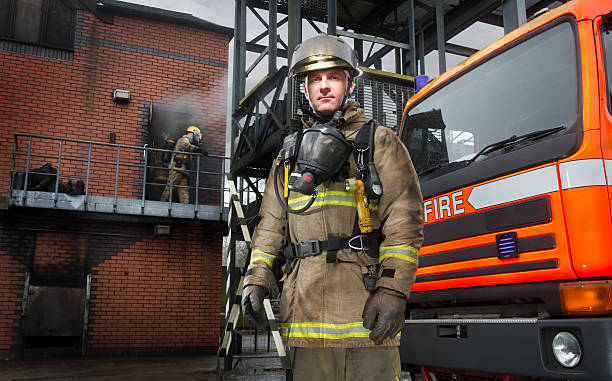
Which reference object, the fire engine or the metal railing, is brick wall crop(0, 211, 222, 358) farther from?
the fire engine

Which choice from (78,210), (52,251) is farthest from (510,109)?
(52,251)

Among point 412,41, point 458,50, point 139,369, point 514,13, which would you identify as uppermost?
point 458,50

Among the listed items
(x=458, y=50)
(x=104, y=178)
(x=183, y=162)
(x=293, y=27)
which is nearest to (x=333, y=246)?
(x=293, y=27)

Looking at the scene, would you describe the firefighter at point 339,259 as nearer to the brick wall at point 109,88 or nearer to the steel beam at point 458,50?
the steel beam at point 458,50

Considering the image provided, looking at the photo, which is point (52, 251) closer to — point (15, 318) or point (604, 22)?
point (15, 318)

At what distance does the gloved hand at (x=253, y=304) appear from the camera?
226 cm

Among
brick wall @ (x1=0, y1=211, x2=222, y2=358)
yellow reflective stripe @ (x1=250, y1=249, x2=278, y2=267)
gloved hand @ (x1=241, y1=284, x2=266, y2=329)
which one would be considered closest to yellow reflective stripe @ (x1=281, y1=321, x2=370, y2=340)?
gloved hand @ (x1=241, y1=284, x2=266, y2=329)

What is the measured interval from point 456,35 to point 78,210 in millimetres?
8171

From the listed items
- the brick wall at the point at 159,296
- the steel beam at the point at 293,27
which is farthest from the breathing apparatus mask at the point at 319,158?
the brick wall at the point at 159,296

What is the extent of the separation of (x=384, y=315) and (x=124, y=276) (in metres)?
10.5

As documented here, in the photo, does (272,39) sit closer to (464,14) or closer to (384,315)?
(464,14)

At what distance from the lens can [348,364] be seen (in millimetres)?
2074

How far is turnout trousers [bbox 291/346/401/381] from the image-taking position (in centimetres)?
205

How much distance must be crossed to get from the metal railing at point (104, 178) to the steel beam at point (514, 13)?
255 inches
